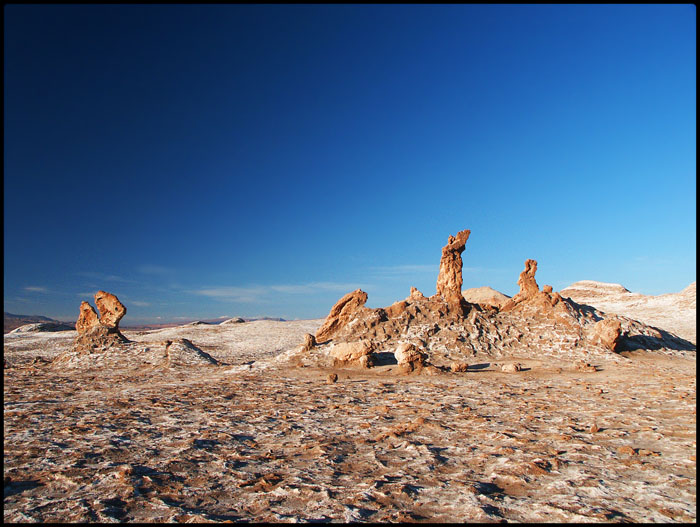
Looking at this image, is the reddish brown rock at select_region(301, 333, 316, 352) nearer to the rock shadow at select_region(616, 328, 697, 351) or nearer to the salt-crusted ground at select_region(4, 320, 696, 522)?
the salt-crusted ground at select_region(4, 320, 696, 522)

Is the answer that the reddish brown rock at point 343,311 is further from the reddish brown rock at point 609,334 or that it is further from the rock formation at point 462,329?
the reddish brown rock at point 609,334

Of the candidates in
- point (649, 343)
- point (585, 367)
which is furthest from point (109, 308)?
point (649, 343)

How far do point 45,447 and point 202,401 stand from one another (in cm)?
423

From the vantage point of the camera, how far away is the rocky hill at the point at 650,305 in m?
33.4

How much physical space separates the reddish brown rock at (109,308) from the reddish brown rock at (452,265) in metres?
18.4

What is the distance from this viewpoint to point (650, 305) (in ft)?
132

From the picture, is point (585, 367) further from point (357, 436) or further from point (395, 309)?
point (357, 436)

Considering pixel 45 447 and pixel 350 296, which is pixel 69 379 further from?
pixel 350 296

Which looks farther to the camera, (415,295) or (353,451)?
(415,295)

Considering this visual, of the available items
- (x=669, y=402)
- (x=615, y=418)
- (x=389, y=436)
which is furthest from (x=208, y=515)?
(x=669, y=402)

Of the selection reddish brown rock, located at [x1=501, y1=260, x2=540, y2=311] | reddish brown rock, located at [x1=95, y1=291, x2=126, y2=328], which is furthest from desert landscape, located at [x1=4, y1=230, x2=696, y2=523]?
reddish brown rock, located at [x1=501, y1=260, x2=540, y2=311]

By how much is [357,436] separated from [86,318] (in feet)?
70.8

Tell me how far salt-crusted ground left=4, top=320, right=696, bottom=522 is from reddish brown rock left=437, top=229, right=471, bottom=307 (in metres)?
Answer: 11.4

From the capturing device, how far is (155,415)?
29.7 feet
